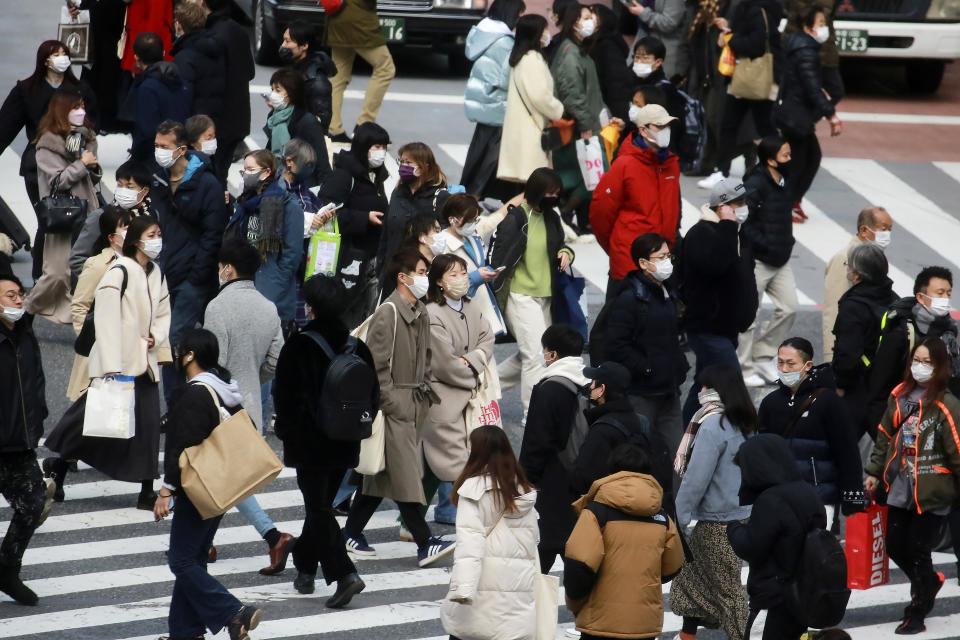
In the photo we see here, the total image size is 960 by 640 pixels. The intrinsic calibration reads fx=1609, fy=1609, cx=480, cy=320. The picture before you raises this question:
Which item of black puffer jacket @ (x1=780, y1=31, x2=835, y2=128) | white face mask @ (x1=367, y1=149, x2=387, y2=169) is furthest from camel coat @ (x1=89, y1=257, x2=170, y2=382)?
black puffer jacket @ (x1=780, y1=31, x2=835, y2=128)

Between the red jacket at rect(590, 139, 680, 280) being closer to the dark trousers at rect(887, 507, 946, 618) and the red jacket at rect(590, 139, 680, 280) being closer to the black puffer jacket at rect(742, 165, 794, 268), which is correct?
the black puffer jacket at rect(742, 165, 794, 268)

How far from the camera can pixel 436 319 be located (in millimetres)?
9508

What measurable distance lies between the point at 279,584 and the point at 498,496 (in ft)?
7.64

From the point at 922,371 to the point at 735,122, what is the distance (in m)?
8.11

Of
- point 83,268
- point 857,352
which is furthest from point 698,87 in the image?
point 83,268

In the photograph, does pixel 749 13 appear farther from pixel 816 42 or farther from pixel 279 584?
pixel 279 584

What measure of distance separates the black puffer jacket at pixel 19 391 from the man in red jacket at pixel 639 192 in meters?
4.41

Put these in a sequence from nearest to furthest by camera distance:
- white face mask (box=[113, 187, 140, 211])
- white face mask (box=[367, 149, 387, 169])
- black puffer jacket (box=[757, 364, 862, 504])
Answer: black puffer jacket (box=[757, 364, 862, 504])
white face mask (box=[113, 187, 140, 211])
white face mask (box=[367, 149, 387, 169])

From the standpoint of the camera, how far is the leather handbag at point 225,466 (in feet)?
25.6

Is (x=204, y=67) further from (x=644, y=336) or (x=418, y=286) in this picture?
(x=644, y=336)

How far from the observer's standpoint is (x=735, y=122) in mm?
16766

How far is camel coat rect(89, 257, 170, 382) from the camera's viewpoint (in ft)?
30.9

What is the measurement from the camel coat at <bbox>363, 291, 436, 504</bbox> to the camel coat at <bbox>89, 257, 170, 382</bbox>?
1.46 m

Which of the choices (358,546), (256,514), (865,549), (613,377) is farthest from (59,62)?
(865,549)
